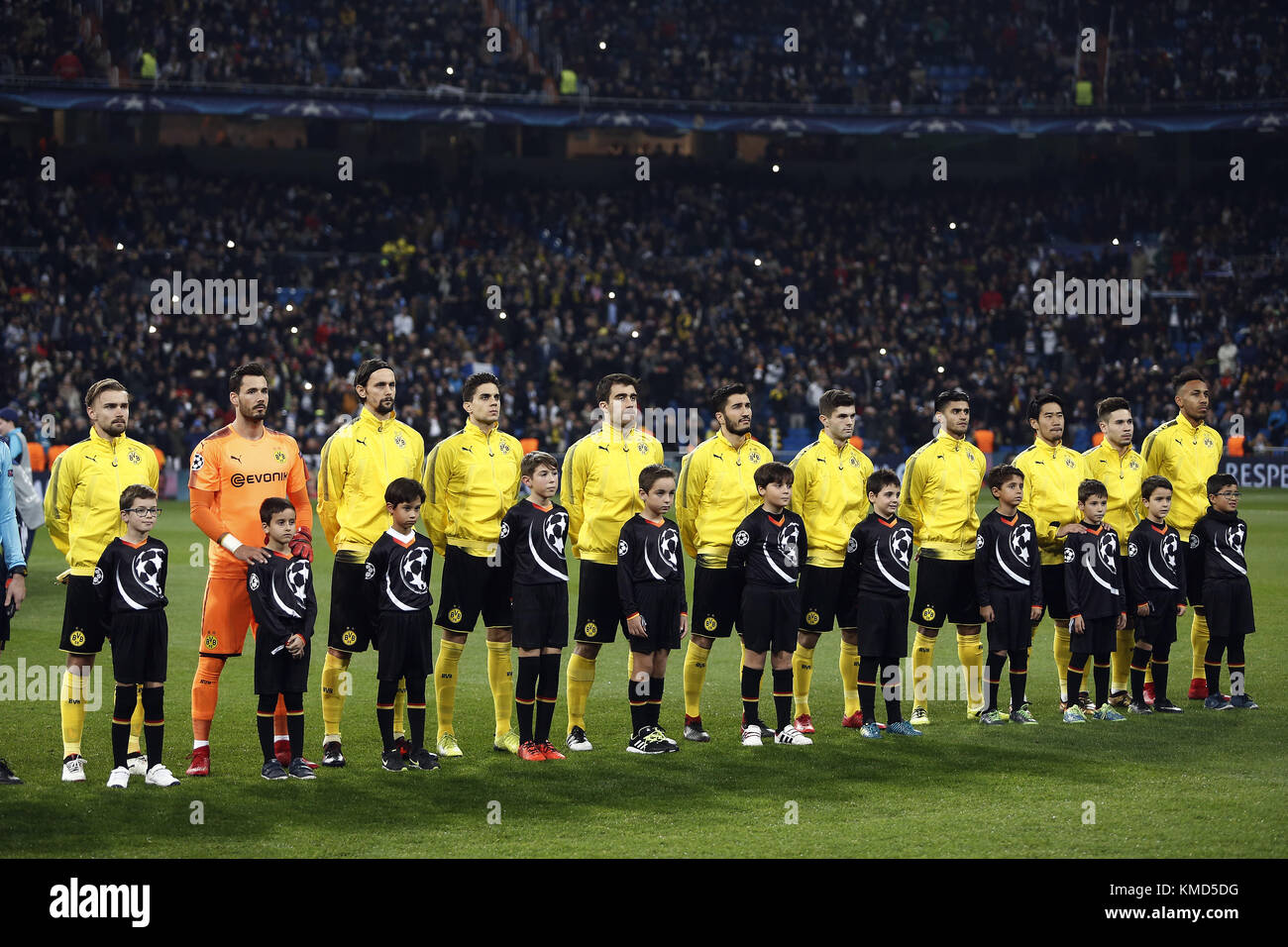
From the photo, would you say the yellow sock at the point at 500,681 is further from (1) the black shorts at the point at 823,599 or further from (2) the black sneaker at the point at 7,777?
(2) the black sneaker at the point at 7,777

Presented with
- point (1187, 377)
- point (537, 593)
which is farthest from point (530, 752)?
point (1187, 377)

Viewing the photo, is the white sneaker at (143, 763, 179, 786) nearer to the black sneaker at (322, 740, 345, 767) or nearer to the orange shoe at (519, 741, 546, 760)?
the black sneaker at (322, 740, 345, 767)

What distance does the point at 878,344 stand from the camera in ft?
117

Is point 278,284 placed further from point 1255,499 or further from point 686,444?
point 1255,499

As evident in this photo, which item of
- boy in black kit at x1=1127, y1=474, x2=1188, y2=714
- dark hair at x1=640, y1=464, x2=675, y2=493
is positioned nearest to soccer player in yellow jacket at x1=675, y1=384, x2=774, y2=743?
dark hair at x1=640, y1=464, x2=675, y2=493

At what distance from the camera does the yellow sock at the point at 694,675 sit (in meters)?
9.45

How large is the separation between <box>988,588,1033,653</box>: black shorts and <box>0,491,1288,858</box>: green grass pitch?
1.88 feet

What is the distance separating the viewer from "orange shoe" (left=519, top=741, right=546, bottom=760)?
8.86 metres

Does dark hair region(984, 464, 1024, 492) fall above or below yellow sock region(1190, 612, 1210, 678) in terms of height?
above

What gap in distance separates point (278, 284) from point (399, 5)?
944 cm

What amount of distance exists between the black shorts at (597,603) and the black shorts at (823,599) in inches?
52.8

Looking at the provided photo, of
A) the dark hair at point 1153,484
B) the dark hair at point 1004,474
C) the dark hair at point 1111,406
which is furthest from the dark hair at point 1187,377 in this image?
the dark hair at point 1004,474

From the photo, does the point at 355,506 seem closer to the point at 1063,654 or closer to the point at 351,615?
the point at 351,615
